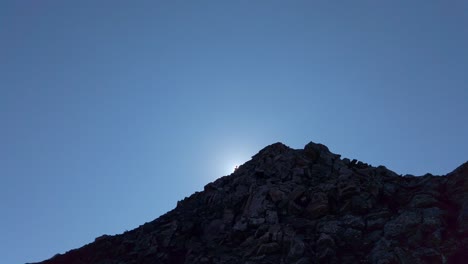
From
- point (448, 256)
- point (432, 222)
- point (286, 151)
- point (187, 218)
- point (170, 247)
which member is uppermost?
point (286, 151)

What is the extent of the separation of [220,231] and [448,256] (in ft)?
68.4

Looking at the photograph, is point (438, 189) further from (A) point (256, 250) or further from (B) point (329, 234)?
(A) point (256, 250)

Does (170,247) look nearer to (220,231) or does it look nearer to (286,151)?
(220,231)

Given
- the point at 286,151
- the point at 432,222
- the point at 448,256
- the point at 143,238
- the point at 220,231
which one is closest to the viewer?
the point at 448,256

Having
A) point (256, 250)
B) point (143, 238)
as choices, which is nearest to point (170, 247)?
point (143, 238)

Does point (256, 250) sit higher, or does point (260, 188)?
point (260, 188)

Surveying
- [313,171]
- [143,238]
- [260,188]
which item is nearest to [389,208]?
[313,171]

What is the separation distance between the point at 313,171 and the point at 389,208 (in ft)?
34.0

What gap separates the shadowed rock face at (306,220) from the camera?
30031 mm

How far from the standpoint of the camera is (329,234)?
33062 mm

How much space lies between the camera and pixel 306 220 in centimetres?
3634

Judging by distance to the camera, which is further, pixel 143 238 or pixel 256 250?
pixel 143 238

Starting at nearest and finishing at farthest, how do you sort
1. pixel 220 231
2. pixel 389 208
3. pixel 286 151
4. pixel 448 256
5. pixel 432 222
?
1. pixel 448 256
2. pixel 432 222
3. pixel 389 208
4. pixel 220 231
5. pixel 286 151

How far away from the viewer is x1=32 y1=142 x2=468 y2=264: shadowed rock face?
3003cm
